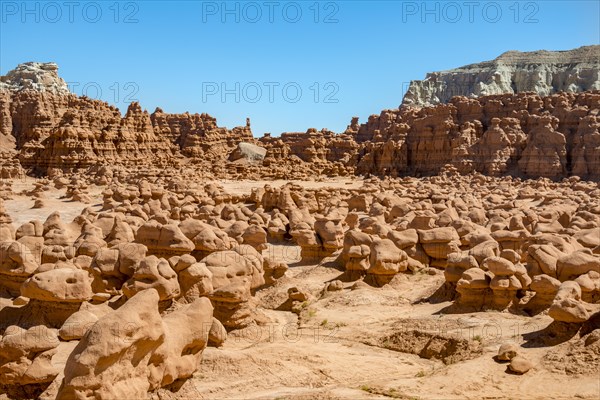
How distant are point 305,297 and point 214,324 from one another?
4174 millimetres

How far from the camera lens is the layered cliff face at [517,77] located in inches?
2749

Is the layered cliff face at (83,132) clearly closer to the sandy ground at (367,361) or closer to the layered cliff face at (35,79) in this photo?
the layered cliff face at (35,79)

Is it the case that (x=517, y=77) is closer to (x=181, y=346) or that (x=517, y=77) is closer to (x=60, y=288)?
(x=60, y=288)

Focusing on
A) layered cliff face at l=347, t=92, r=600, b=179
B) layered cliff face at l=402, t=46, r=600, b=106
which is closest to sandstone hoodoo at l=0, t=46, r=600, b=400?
layered cliff face at l=347, t=92, r=600, b=179

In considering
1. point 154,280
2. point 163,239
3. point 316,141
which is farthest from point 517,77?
point 154,280

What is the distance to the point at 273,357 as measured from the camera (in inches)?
329

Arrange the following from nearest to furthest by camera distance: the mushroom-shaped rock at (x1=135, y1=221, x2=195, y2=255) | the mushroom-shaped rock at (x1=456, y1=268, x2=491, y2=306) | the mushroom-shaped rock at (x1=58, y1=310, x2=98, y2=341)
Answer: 1. the mushroom-shaped rock at (x1=58, y1=310, x2=98, y2=341)
2. the mushroom-shaped rock at (x1=456, y1=268, x2=491, y2=306)
3. the mushroom-shaped rock at (x1=135, y1=221, x2=195, y2=255)

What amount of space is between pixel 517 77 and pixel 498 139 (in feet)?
115

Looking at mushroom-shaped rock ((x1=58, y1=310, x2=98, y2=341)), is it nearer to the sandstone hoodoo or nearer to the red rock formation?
the sandstone hoodoo

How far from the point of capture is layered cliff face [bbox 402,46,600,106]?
69812 millimetres

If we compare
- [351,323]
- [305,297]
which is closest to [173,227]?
[305,297]

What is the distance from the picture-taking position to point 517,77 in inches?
2977

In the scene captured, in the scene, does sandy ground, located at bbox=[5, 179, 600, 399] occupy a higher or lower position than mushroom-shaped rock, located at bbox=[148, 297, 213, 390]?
lower

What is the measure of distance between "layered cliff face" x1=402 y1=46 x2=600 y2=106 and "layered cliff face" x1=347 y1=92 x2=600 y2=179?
77.3 feet
